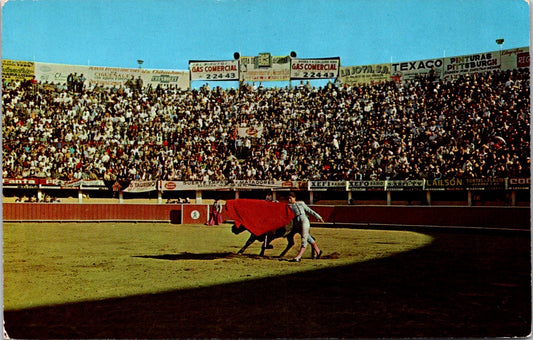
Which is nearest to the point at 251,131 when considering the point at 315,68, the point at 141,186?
the point at 141,186

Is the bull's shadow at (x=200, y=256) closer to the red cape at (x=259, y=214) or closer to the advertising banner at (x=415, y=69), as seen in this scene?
the red cape at (x=259, y=214)

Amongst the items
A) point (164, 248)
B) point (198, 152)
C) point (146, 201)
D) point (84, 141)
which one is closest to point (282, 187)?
point (198, 152)

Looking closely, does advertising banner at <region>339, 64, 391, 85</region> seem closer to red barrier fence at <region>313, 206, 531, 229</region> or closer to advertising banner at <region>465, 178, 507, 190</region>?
red barrier fence at <region>313, 206, 531, 229</region>

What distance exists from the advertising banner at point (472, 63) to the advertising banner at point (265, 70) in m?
7.03

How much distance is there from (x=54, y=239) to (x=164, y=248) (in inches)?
146

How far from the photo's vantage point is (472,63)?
22.8 meters

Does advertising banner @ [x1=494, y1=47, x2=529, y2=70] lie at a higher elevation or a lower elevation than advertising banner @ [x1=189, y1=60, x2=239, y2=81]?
lower

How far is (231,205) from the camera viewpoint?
9.67m

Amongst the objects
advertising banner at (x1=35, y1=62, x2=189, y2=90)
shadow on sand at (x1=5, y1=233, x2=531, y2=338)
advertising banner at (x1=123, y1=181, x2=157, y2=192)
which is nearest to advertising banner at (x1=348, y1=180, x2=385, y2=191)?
advertising banner at (x1=123, y1=181, x2=157, y2=192)

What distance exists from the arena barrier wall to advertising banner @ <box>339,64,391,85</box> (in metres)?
7.85

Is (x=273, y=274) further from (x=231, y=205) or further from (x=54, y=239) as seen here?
(x=54, y=239)

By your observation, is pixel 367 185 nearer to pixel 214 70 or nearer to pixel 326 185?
pixel 326 185

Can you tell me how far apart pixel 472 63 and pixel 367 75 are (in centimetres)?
462

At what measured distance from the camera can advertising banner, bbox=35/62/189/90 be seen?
Result: 25.9 meters
